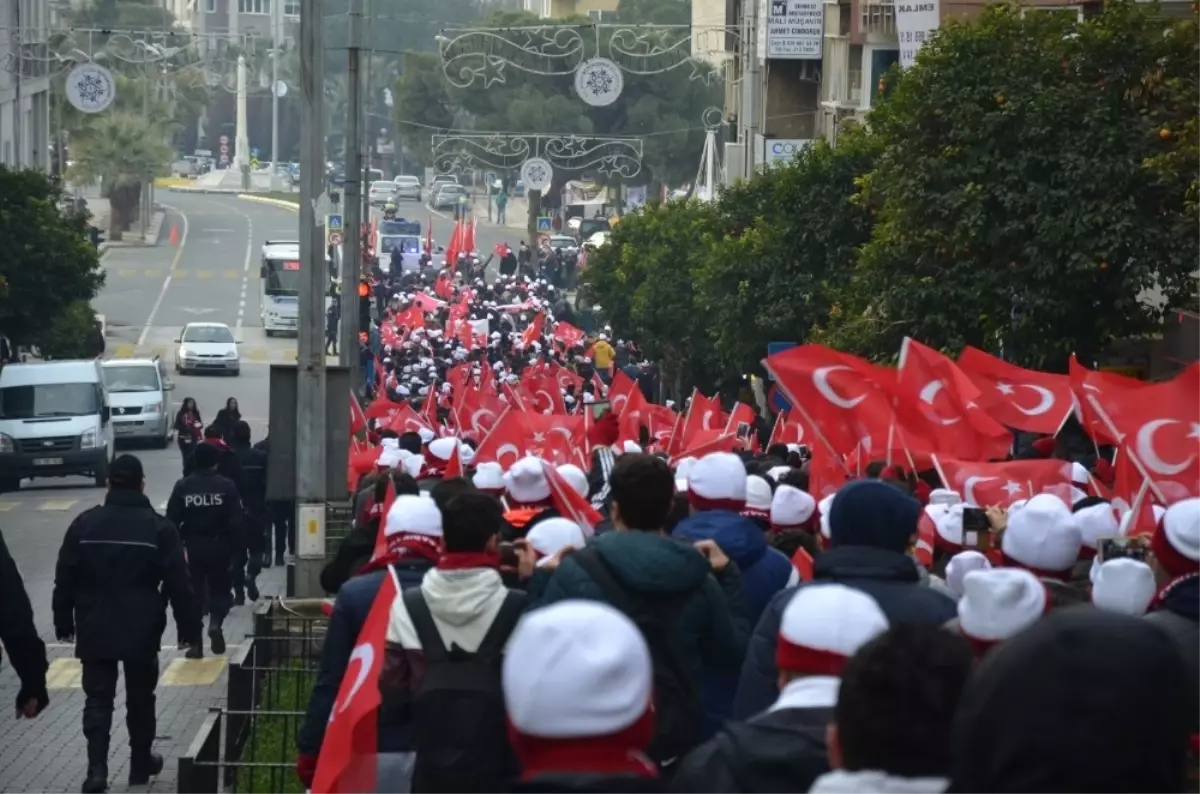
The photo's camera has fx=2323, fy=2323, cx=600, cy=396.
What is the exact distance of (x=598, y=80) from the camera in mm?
38719

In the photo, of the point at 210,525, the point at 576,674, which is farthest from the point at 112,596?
the point at 576,674

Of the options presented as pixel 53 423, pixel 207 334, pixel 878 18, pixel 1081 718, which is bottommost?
pixel 207 334

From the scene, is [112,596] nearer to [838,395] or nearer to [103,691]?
[103,691]

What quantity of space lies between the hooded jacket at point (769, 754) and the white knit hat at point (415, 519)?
2.73 m

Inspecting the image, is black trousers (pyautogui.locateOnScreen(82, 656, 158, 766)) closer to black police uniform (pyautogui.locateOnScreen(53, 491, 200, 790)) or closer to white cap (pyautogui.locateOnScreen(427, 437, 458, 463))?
black police uniform (pyautogui.locateOnScreen(53, 491, 200, 790))

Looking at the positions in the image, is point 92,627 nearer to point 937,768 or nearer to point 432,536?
point 432,536

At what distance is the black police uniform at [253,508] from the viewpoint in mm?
18906

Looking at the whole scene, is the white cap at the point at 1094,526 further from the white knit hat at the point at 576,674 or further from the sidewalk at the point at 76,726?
the sidewalk at the point at 76,726

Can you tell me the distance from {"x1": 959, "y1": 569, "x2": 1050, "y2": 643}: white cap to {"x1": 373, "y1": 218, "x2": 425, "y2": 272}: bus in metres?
65.3

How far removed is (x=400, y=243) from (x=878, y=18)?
96.9 ft

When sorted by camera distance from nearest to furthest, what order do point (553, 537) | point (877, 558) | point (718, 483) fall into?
point (877, 558) → point (553, 537) → point (718, 483)

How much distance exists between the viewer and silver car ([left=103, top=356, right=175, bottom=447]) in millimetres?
39688

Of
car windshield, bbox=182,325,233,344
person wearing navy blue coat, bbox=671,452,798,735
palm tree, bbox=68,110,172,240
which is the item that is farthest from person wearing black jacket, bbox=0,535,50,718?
palm tree, bbox=68,110,172,240

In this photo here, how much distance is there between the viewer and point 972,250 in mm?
22328
